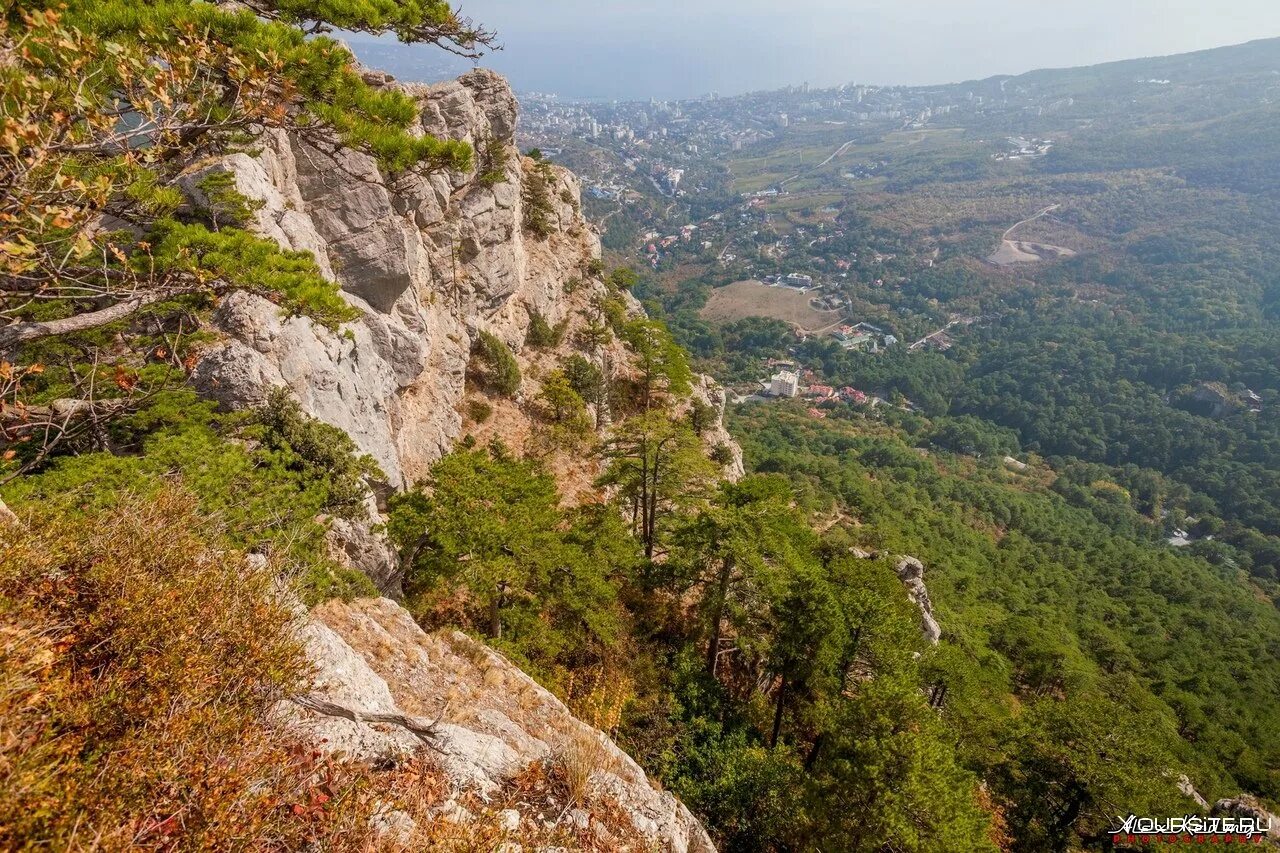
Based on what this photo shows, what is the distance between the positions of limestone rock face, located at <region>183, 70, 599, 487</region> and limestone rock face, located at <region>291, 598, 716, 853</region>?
13.2 ft

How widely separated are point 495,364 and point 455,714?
62.9 feet

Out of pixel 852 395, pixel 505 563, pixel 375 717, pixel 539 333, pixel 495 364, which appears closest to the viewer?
pixel 375 717

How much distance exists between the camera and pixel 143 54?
4.67 m

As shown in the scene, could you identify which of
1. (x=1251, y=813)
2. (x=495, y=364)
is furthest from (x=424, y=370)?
(x=1251, y=813)

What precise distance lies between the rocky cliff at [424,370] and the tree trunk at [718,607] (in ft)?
23.2

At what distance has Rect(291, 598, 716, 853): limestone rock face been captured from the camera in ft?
16.0

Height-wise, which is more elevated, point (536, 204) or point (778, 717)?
point (536, 204)

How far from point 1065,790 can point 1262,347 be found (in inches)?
5969

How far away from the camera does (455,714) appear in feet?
21.3

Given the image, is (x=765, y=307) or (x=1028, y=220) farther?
(x=1028, y=220)

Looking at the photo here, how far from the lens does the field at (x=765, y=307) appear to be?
141m

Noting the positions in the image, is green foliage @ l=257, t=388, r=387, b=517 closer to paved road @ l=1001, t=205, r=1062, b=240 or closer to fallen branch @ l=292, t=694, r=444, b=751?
fallen branch @ l=292, t=694, r=444, b=751

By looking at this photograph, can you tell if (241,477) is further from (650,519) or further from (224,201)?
(650,519)

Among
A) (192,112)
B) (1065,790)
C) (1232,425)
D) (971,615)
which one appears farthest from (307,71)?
(1232,425)
